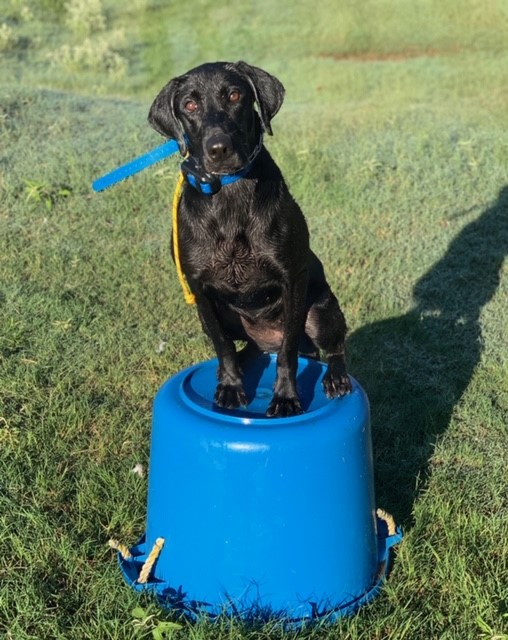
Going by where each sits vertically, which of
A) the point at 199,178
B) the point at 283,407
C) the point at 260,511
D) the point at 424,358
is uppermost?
the point at 199,178

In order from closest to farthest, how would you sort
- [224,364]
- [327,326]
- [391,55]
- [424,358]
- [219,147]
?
[219,147]
[224,364]
[327,326]
[424,358]
[391,55]

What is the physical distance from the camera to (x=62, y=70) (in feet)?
44.9

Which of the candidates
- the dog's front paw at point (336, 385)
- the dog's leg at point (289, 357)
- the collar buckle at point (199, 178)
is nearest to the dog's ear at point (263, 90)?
the collar buckle at point (199, 178)

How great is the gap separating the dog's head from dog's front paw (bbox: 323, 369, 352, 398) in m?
0.93

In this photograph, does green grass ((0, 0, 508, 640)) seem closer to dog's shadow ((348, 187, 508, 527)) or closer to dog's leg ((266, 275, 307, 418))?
dog's shadow ((348, 187, 508, 527))

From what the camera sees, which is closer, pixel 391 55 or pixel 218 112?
pixel 218 112

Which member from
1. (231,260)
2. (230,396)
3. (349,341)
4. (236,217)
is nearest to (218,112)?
(236,217)

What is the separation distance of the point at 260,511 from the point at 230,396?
1.69ft

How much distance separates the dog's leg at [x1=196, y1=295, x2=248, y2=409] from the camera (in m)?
2.86

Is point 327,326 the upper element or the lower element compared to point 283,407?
lower

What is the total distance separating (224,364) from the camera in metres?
3.02

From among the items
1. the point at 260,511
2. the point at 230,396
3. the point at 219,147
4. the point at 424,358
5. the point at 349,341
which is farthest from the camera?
the point at 349,341

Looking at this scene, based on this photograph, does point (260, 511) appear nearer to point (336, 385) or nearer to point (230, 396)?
point (230, 396)

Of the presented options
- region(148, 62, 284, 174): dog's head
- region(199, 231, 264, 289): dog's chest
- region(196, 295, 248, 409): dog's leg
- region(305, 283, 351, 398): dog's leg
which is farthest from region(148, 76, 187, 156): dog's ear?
region(305, 283, 351, 398): dog's leg
